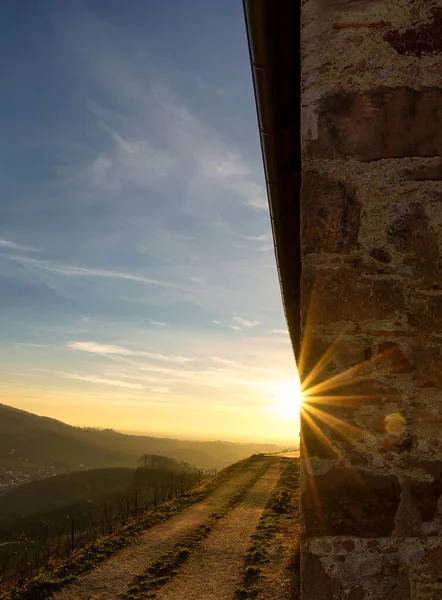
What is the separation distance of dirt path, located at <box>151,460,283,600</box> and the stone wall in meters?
5.38

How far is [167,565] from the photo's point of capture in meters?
7.33

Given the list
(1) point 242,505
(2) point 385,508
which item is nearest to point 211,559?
(1) point 242,505

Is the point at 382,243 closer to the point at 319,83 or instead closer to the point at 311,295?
the point at 311,295

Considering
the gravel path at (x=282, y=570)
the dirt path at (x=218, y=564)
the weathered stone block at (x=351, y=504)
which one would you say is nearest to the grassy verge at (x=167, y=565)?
the dirt path at (x=218, y=564)

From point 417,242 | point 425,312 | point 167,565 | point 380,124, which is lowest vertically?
point 167,565

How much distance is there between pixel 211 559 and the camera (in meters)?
7.66

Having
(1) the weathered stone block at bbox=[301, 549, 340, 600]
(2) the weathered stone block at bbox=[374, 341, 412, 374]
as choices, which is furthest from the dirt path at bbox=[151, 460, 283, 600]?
(2) the weathered stone block at bbox=[374, 341, 412, 374]

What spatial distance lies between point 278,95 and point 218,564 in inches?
293

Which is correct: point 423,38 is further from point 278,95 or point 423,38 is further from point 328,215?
point 328,215

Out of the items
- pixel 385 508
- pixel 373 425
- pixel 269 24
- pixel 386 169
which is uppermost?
pixel 269 24

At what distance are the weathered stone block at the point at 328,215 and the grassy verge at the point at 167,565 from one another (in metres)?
6.19

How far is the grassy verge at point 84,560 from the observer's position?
6574 mm

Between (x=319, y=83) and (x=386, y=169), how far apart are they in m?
0.52

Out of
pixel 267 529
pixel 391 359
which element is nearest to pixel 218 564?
pixel 267 529
